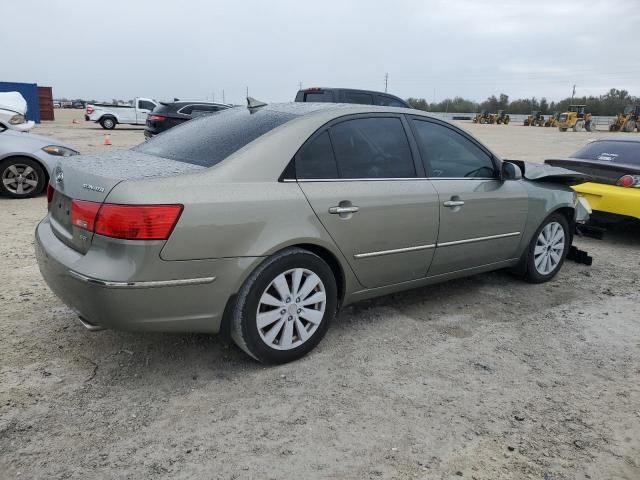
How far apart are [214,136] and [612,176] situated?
5.31 m

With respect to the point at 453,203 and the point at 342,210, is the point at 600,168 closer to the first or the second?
the point at 453,203

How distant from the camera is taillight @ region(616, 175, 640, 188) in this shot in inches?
249

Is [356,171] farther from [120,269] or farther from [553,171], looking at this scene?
[553,171]

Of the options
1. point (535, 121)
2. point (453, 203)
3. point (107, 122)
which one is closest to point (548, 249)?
point (453, 203)

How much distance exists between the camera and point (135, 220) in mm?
2621

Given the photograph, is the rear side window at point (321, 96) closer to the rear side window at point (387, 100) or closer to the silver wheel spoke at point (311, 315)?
the rear side window at point (387, 100)

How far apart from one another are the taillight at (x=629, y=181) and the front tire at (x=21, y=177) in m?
7.93

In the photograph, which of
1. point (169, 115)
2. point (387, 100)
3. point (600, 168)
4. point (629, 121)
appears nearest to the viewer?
point (600, 168)

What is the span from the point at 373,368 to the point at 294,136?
1497mm

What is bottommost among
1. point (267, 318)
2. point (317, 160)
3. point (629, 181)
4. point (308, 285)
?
point (267, 318)

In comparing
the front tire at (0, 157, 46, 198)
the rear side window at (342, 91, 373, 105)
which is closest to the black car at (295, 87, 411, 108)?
the rear side window at (342, 91, 373, 105)

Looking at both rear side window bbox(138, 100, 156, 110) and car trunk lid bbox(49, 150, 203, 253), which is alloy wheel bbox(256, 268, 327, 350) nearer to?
car trunk lid bbox(49, 150, 203, 253)

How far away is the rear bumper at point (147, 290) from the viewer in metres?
2.65

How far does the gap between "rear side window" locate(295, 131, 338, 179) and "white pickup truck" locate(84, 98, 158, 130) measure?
88.3ft
